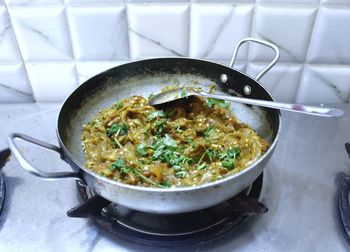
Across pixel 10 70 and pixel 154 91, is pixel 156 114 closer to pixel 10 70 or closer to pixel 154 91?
pixel 154 91

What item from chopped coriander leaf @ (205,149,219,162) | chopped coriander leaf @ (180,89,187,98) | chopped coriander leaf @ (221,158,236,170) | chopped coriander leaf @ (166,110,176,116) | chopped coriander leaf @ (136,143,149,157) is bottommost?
chopped coriander leaf @ (205,149,219,162)

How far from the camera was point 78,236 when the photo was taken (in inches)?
28.8

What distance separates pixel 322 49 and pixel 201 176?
48cm

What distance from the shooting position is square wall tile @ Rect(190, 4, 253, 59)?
92 cm

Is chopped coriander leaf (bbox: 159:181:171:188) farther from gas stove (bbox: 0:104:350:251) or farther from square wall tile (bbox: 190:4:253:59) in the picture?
square wall tile (bbox: 190:4:253:59)

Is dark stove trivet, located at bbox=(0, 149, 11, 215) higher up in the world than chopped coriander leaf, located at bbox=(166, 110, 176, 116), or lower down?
lower down

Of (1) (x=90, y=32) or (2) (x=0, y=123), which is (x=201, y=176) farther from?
(2) (x=0, y=123)

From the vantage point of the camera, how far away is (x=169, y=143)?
861 millimetres

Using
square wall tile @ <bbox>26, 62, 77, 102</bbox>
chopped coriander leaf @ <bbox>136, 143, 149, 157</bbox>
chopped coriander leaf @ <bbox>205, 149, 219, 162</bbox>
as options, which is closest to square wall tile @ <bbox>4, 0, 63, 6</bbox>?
square wall tile @ <bbox>26, 62, 77, 102</bbox>

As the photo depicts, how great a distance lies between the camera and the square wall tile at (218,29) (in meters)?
0.92

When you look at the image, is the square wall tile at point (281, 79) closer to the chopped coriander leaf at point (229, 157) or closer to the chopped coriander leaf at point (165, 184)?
the chopped coriander leaf at point (229, 157)

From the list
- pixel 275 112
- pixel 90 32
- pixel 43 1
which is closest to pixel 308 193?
pixel 275 112

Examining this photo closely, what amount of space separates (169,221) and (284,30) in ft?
1.79

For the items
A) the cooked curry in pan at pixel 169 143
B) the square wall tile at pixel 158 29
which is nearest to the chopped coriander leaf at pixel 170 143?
the cooked curry in pan at pixel 169 143
